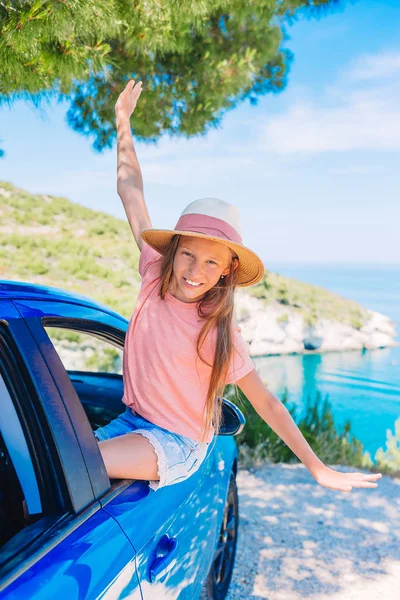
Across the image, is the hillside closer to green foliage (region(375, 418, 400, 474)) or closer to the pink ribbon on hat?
green foliage (region(375, 418, 400, 474))

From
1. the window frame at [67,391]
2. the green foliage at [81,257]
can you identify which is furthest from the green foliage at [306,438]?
the green foliage at [81,257]

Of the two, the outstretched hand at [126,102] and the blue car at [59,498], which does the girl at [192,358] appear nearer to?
the blue car at [59,498]

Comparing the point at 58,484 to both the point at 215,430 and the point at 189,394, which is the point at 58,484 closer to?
the point at 189,394

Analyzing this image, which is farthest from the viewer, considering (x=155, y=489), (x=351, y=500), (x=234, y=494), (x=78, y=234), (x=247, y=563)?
(x=78, y=234)

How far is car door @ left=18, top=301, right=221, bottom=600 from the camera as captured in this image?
5.02ft

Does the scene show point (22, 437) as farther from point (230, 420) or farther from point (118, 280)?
point (118, 280)

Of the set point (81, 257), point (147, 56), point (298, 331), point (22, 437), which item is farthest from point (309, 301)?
point (22, 437)

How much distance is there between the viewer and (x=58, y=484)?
1.44 m

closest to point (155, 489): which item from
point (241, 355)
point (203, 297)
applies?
point (241, 355)

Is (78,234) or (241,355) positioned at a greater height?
(78,234)

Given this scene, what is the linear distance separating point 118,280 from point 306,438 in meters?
18.3

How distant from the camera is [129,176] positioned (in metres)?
2.61

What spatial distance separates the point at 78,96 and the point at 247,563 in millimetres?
4111

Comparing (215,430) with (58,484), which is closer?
(58,484)
